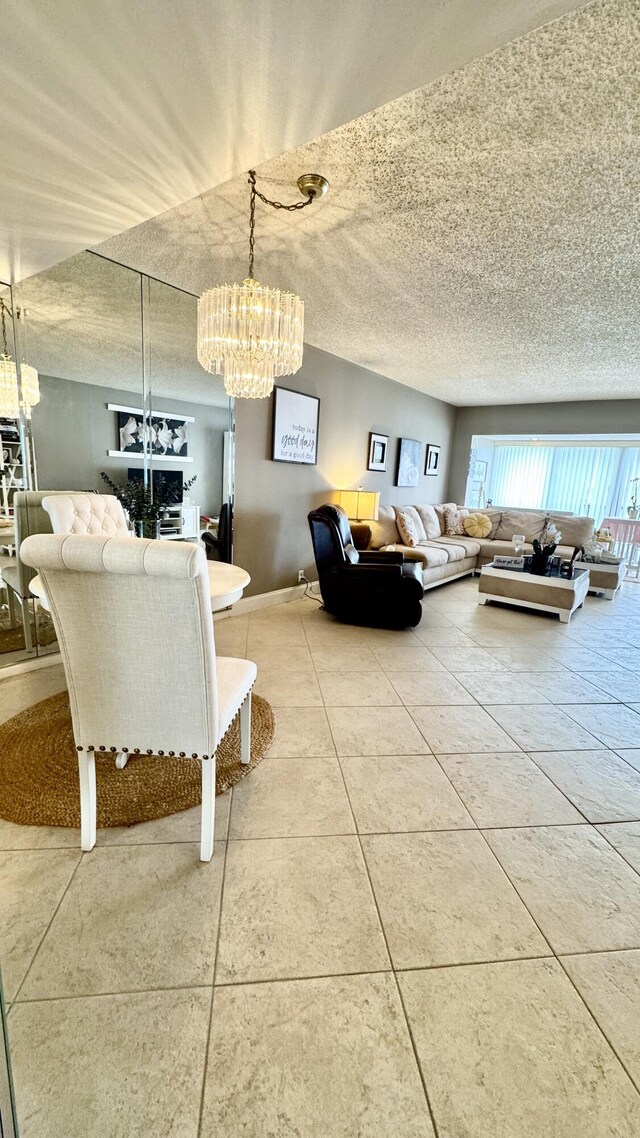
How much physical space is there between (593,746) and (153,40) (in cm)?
293

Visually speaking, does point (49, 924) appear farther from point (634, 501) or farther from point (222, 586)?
point (634, 501)

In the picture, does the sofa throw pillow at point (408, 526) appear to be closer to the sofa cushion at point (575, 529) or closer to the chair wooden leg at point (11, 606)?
the sofa cushion at point (575, 529)

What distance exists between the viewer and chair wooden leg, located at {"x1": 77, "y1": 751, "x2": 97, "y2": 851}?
1.40 m

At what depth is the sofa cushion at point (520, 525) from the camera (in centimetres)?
621

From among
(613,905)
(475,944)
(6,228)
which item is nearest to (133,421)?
(6,228)

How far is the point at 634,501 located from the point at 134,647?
825 centimetres

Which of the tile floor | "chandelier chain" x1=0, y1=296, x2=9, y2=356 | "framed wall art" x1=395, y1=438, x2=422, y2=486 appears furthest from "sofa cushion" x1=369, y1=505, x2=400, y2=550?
"chandelier chain" x1=0, y1=296, x2=9, y2=356

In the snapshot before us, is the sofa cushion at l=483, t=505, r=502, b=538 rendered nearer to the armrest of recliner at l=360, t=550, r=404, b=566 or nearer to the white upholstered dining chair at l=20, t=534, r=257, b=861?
the armrest of recliner at l=360, t=550, r=404, b=566

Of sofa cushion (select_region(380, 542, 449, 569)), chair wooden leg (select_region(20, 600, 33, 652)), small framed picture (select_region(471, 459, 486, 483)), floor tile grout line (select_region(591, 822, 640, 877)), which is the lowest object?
floor tile grout line (select_region(591, 822, 640, 877))

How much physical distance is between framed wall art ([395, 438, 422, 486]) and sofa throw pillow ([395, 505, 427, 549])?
74 centimetres

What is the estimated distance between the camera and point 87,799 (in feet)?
4.68

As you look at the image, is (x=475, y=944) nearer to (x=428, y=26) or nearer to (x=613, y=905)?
(x=613, y=905)

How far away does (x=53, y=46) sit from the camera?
1004 millimetres

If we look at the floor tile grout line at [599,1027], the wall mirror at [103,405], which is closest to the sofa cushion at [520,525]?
the wall mirror at [103,405]
